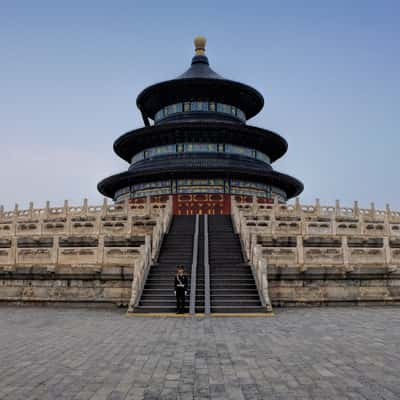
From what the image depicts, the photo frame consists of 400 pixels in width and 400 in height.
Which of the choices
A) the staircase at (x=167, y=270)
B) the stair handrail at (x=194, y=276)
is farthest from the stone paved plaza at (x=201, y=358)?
the staircase at (x=167, y=270)

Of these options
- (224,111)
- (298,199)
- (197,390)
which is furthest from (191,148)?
(197,390)

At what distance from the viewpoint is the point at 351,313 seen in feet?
44.1

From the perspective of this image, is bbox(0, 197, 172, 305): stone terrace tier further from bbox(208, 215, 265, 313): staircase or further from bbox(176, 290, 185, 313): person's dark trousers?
bbox(208, 215, 265, 313): staircase

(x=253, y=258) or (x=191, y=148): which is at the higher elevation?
(x=191, y=148)

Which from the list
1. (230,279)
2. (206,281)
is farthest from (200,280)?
(230,279)

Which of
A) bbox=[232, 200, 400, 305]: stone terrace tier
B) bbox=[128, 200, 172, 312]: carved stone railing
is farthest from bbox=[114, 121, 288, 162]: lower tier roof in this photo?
bbox=[232, 200, 400, 305]: stone terrace tier

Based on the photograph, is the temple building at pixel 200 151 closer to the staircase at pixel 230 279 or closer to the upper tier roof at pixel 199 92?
the upper tier roof at pixel 199 92

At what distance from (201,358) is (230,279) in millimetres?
7992

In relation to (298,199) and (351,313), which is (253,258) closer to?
(351,313)

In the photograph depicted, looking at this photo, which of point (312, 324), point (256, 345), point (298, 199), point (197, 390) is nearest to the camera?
point (197, 390)

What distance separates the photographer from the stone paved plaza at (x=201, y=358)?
5.81 metres

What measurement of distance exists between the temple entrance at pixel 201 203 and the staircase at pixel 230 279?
14785 millimetres

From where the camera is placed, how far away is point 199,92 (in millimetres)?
42875

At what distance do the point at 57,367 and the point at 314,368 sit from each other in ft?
15.1
